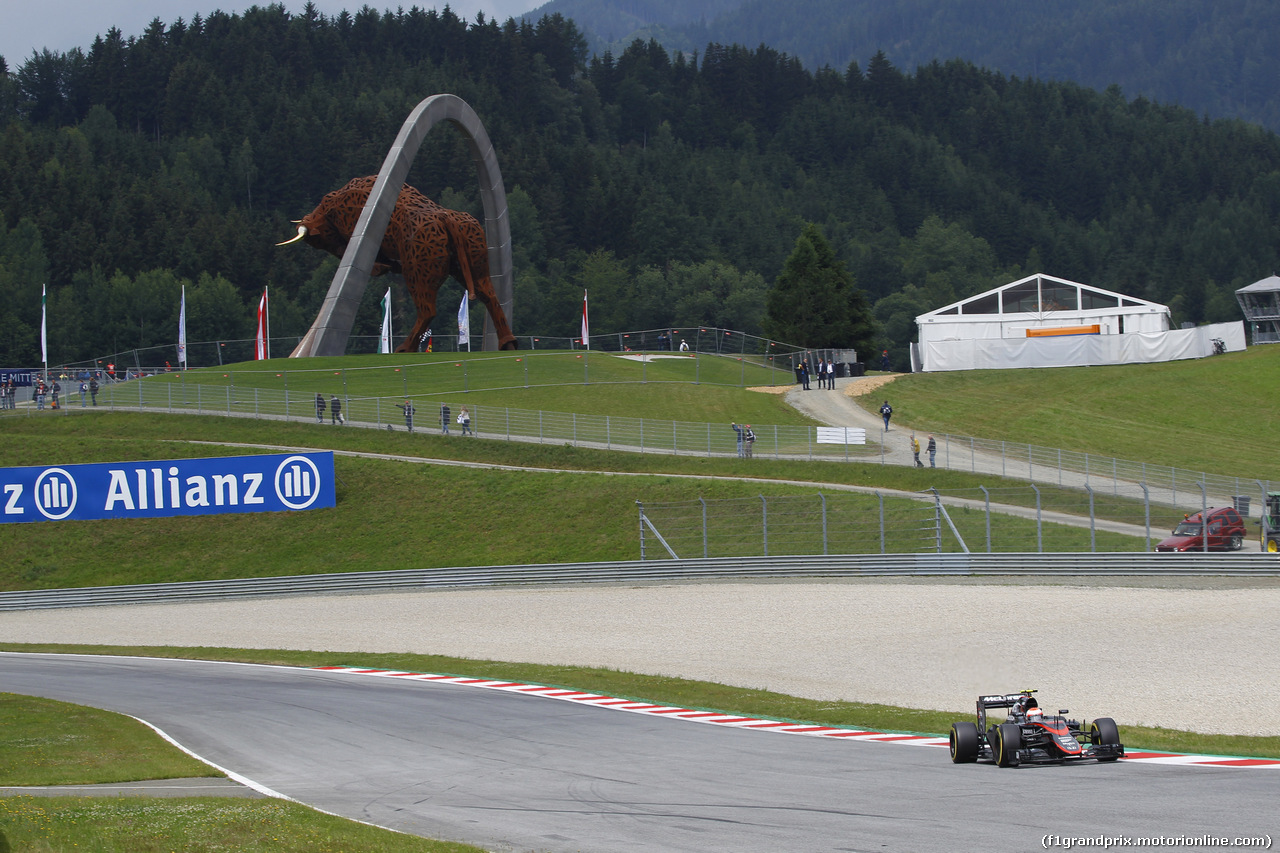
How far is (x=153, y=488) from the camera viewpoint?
4097cm

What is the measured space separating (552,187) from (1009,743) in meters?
141

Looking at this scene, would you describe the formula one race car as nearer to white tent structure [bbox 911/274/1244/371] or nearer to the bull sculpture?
the bull sculpture

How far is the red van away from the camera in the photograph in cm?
3003

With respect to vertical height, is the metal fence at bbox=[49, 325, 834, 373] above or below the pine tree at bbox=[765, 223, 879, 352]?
below

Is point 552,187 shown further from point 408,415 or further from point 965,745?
point 965,745

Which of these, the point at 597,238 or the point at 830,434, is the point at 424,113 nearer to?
the point at 830,434

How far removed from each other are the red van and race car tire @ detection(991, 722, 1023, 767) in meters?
20.3

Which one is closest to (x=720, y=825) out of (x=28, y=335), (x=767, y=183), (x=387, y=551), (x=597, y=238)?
(x=387, y=551)

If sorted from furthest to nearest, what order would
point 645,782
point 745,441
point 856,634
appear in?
1. point 745,441
2. point 856,634
3. point 645,782

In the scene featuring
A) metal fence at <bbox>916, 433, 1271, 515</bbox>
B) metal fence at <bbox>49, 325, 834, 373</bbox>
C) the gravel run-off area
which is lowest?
the gravel run-off area

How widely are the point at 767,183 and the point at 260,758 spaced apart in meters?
165

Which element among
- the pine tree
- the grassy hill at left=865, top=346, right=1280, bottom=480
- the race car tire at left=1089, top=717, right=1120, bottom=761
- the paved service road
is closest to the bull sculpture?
the grassy hill at left=865, top=346, right=1280, bottom=480

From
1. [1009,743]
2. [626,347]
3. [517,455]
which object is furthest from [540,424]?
[1009,743]

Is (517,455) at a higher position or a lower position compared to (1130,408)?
lower
